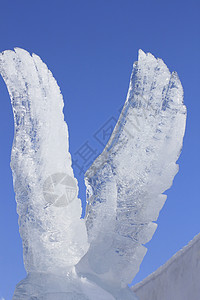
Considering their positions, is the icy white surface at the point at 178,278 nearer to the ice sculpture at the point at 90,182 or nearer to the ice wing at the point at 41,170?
the ice sculpture at the point at 90,182

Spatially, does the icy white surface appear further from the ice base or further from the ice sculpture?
the ice base

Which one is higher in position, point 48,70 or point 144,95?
point 48,70

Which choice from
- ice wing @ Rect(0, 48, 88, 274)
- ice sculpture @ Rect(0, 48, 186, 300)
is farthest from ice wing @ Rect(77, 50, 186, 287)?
ice wing @ Rect(0, 48, 88, 274)

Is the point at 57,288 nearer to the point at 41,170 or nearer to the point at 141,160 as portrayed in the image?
the point at 41,170

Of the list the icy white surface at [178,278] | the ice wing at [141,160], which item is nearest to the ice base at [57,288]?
the ice wing at [141,160]

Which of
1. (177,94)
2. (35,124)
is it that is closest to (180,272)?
(177,94)

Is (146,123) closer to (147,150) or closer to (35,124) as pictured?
(147,150)
